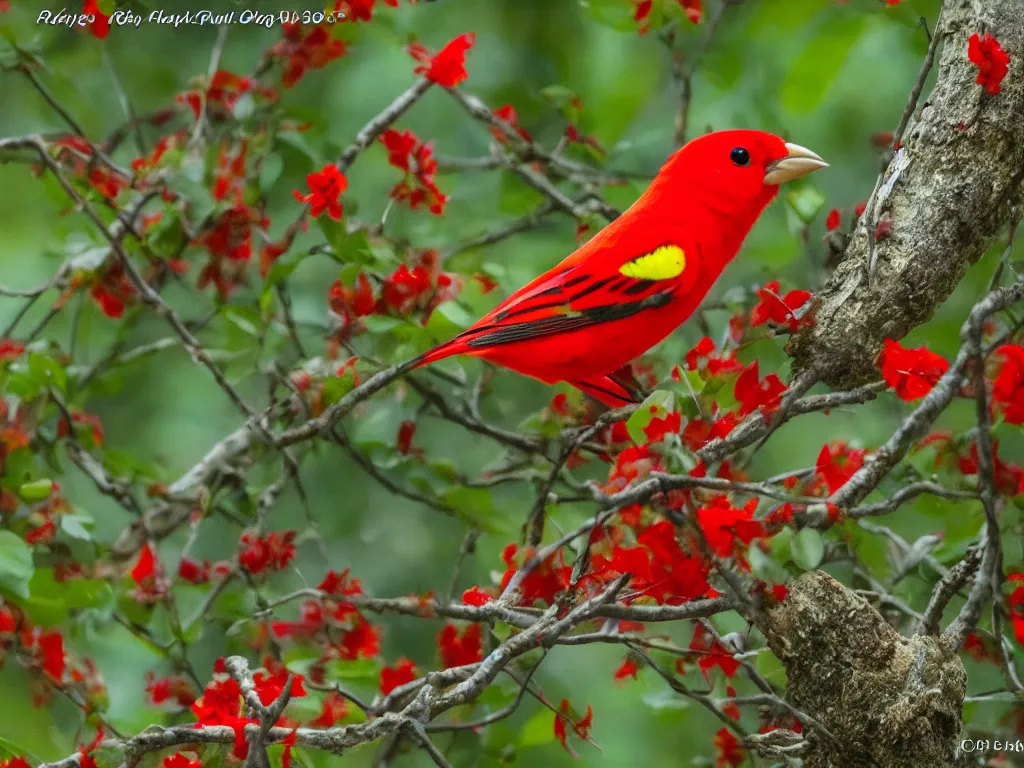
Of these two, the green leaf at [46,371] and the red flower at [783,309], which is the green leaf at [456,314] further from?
the green leaf at [46,371]

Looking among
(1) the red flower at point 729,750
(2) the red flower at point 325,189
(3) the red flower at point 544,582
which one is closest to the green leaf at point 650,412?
(3) the red flower at point 544,582

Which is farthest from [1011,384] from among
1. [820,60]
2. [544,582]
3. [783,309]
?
[820,60]

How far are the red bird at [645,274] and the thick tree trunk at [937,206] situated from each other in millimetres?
205

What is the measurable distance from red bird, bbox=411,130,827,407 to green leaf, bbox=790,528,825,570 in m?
0.61

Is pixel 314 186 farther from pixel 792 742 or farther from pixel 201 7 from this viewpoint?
pixel 201 7

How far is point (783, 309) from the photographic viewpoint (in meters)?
1.63

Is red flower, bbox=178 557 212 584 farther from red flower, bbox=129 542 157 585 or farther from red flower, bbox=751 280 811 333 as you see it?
red flower, bbox=751 280 811 333

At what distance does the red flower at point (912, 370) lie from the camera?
1.34m

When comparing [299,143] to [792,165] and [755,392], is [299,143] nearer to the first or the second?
[792,165]

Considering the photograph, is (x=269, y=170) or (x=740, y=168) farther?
(x=269, y=170)

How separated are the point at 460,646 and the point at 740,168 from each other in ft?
3.53

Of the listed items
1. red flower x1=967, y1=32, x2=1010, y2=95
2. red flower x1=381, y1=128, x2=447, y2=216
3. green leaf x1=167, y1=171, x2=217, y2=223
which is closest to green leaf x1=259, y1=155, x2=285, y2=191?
green leaf x1=167, y1=171, x2=217, y2=223

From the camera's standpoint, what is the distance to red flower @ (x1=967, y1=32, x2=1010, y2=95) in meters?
1.50

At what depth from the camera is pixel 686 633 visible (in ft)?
10.4
